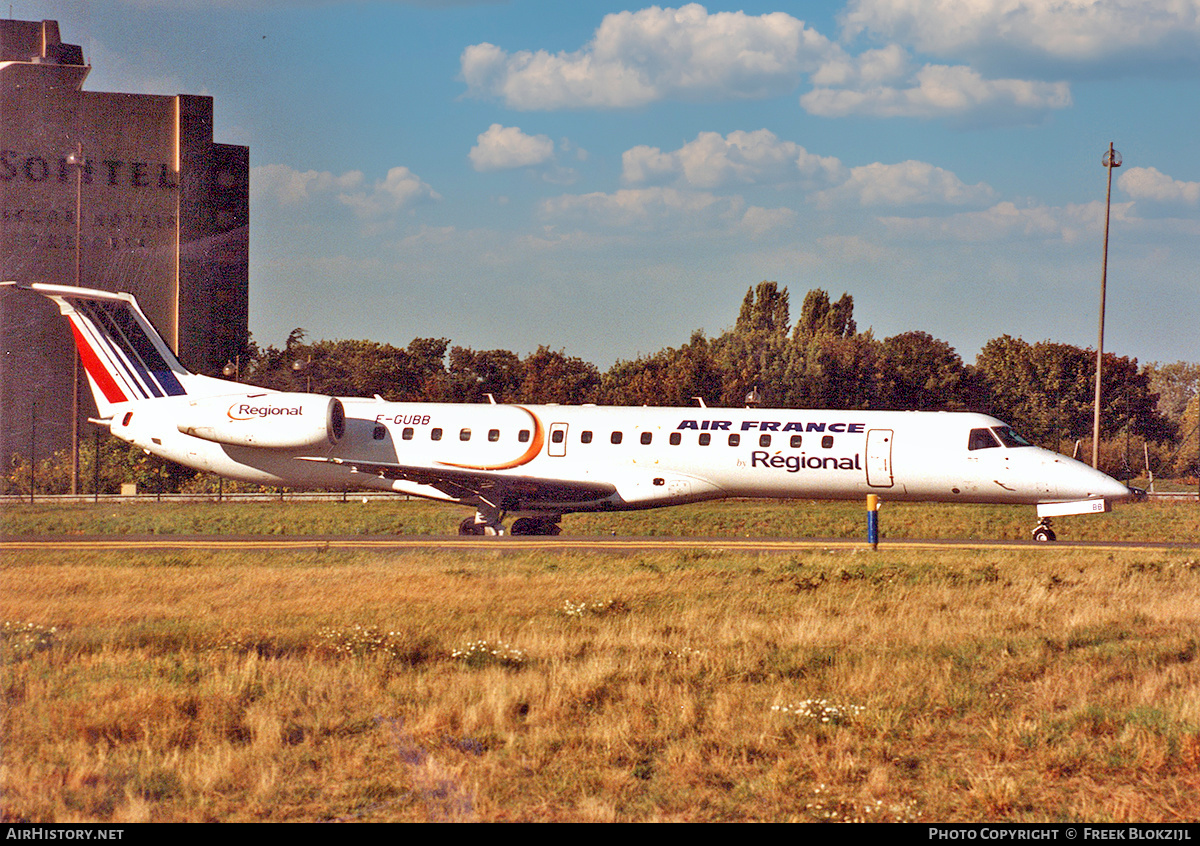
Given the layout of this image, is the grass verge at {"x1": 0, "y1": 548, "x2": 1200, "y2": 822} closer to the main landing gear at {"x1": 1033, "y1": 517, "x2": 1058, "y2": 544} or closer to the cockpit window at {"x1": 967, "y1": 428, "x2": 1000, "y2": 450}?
the cockpit window at {"x1": 967, "y1": 428, "x2": 1000, "y2": 450}

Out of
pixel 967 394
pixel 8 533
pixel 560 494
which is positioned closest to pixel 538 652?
pixel 560 494

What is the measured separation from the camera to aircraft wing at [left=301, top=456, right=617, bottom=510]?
2552 centimetres

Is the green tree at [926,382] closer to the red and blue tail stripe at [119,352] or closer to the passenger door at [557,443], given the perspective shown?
the passenger door at [557,443]

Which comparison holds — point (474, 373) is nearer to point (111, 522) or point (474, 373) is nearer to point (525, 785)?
point (111, 522)

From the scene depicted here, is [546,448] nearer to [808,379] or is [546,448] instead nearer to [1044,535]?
[1044,535]

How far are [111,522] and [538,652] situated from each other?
997 inches

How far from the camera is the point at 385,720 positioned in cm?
930

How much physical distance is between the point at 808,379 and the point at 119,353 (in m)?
41.5

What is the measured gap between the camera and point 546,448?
26.9 m

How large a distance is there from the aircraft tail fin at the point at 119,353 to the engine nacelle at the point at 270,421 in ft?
6.69

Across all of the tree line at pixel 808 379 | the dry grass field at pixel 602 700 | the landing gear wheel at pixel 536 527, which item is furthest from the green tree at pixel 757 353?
the dry grass field at pixel 602 700

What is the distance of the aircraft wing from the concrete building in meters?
30.9

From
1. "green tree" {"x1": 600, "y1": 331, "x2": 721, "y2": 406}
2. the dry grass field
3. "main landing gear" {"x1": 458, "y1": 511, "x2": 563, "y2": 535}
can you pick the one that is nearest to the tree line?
"green tree" {"x1": 600, "y1": 331, "x2": 721, "y2": 406}

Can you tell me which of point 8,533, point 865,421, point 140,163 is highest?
point 140,163
